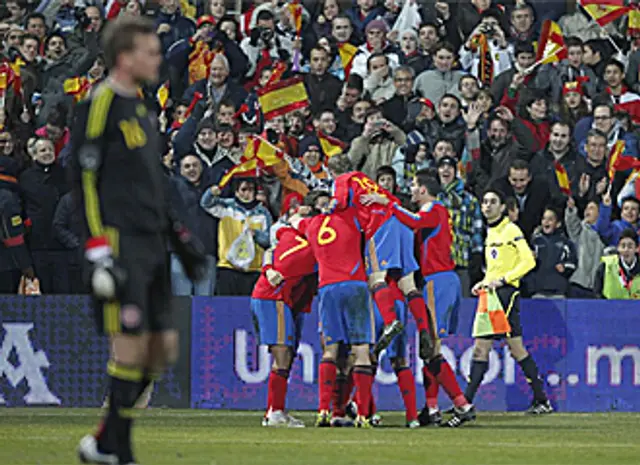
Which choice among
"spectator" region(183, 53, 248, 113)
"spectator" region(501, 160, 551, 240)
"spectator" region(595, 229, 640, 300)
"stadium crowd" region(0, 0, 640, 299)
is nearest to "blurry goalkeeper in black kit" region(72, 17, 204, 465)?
"stadium crowd" region(0, 0, 640, 299)

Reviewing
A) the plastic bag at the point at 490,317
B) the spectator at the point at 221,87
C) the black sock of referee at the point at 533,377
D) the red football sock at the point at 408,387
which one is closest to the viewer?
the red football sock at the point at 408,387

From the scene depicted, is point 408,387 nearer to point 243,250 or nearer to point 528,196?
point 243,250

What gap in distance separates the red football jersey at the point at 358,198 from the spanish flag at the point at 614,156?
5.48 meters

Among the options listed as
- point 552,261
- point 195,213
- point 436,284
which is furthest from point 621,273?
point 195,213

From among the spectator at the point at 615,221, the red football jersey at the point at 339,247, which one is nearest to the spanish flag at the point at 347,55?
the spectator at the point at 615,221

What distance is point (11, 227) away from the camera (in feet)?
55.6

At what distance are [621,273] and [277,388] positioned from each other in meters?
5.12

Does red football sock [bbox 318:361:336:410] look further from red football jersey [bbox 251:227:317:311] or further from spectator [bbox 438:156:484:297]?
spectator [bbox 438:156:484:297]

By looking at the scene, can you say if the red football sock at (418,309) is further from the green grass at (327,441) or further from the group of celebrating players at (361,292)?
the green grass at (327,441)

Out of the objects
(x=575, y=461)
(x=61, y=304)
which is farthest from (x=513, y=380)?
(x=575, y=461)

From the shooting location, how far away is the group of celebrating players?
13.7 meters

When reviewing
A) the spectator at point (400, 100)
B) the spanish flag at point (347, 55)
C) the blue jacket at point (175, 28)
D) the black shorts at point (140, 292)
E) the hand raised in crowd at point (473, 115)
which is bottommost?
the black shorts at point (140, 292)

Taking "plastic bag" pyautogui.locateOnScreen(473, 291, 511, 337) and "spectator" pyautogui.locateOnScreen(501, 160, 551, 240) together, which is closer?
"plastic bag" pyautogui.locateOnScreen(473, 291, 511, 337)

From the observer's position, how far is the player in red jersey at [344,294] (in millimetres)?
13648
